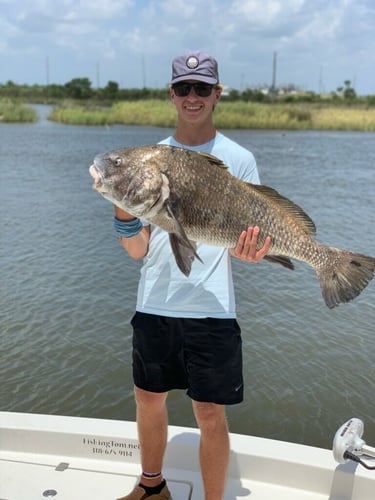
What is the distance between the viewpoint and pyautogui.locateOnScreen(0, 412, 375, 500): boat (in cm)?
310

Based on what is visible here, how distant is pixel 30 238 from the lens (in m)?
11.3

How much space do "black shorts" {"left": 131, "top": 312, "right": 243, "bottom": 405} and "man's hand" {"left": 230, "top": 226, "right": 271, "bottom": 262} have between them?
0.35m

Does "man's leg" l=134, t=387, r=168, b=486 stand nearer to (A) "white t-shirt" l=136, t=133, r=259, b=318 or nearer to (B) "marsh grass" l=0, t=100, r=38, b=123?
(A) "white t-shirt" l=136, t=133, r=259, b=318

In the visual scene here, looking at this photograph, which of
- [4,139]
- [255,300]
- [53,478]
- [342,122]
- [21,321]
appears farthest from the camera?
[342,122]

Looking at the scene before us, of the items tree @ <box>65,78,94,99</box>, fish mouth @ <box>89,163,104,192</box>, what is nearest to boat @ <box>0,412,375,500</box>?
fish mouth @ <box>89,163,104,192</box>

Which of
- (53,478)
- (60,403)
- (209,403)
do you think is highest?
(209,403)

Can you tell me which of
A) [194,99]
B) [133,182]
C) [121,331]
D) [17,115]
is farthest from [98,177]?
[17,115]

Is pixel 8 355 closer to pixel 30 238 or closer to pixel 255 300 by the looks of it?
pixel 255 300

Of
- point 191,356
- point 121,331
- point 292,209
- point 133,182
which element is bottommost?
point 121,331

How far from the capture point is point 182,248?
251 cm

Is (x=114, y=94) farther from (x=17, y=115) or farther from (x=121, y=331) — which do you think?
(x=121, y=331)

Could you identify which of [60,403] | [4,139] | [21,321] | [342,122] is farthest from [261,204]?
[342,122]

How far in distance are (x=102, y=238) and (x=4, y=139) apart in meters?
21.9

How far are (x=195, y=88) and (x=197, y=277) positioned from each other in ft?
3.03
